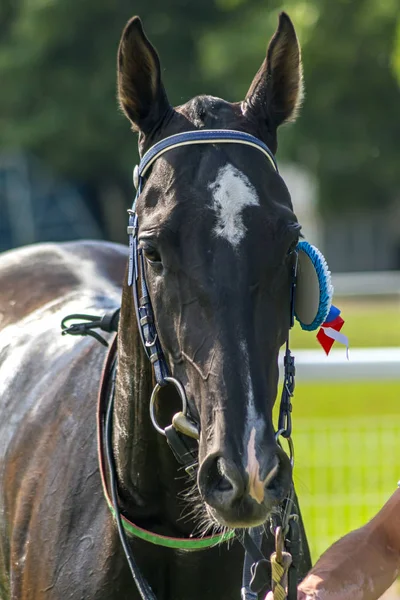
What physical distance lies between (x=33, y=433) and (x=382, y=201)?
1163 inches

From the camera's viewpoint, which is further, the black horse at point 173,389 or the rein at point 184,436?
the rein at point 184,436

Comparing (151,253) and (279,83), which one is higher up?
(279,83)

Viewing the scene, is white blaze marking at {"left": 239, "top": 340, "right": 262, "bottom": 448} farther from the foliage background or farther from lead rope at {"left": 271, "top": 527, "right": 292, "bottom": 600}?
the foliage background

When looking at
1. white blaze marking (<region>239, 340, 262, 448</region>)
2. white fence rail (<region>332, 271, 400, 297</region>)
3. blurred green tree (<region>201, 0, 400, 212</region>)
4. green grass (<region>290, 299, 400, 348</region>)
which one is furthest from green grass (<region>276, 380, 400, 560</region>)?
blurred green tree (<region>201, 0, 400, 212</region>)

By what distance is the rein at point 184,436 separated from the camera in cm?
258

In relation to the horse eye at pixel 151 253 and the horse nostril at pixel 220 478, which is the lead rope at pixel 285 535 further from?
the horse eye at pixel 151 253

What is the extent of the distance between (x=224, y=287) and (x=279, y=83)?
0.75m

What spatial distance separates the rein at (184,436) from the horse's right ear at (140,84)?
0.44 ft

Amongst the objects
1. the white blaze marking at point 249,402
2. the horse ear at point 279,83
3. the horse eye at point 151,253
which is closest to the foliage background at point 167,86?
the horse ear at point 279,83

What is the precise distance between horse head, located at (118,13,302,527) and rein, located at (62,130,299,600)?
0.03 metres

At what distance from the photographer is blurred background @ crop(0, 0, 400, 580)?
24625 mm

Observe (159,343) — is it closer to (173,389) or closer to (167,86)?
(173,389)

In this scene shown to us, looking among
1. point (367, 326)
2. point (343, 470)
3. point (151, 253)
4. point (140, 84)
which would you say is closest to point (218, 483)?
point (151, 253)

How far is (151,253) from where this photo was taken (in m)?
2.58
